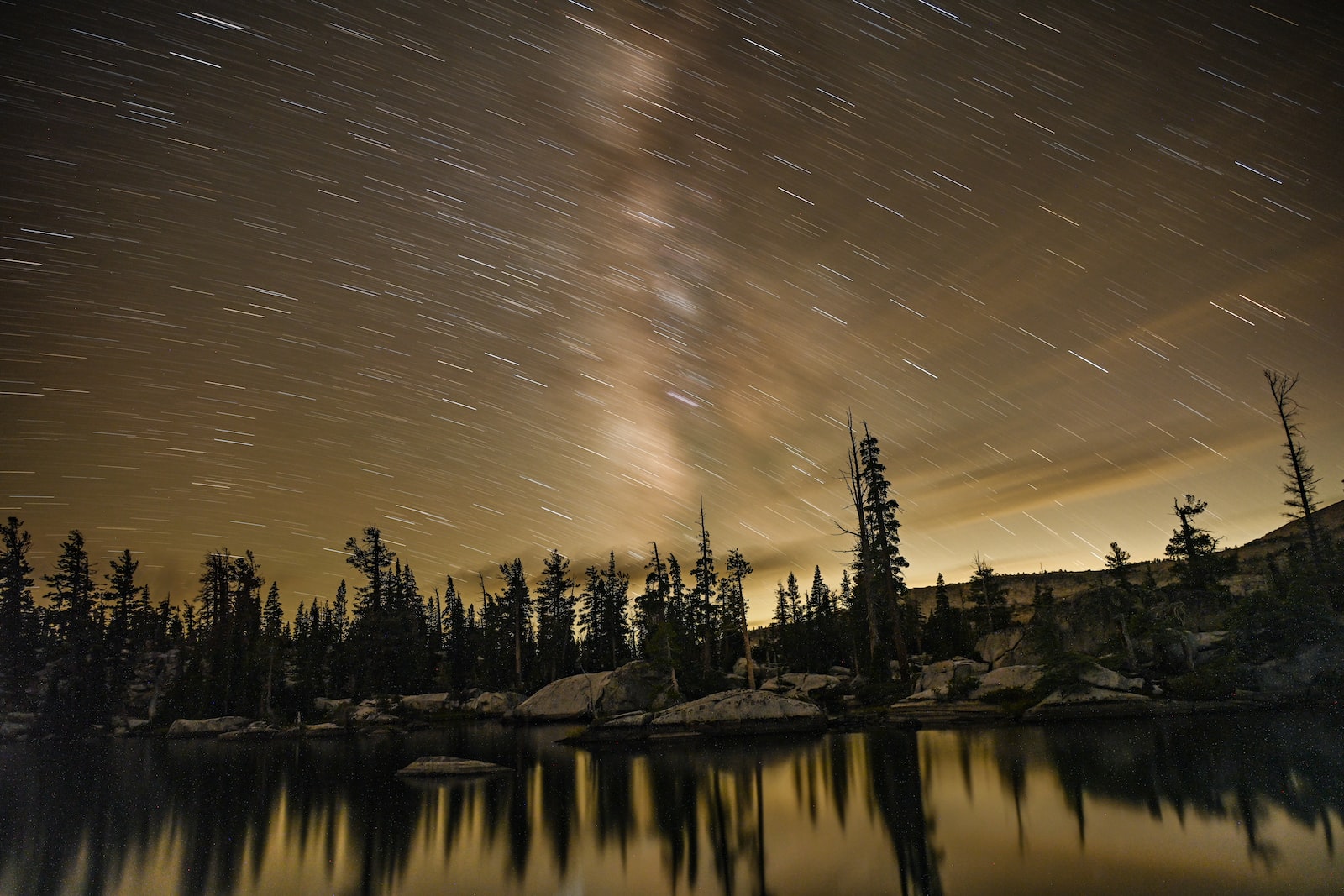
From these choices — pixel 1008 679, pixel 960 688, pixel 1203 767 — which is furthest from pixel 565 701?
pixel 1203 767

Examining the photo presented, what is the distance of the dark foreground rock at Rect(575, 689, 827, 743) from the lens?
3462cm

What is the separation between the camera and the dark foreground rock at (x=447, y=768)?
26297mm

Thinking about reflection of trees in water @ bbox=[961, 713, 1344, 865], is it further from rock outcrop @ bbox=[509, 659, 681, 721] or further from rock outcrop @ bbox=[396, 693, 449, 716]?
rock outcrop @ bbox=[396, 693, 449, 716]

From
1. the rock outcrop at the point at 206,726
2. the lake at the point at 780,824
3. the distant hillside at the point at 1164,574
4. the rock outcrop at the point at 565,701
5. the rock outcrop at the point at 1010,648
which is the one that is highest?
the distant hillside at the point at 1164,574

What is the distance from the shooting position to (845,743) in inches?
1121

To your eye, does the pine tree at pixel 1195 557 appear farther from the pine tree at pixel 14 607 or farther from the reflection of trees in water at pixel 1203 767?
the pine tree at pixel 14 607

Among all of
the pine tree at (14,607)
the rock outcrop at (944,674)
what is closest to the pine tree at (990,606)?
the rock outcrop at (944,674)

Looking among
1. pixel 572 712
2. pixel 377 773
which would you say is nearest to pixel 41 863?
pixel 377 773

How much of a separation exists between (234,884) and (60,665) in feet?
258

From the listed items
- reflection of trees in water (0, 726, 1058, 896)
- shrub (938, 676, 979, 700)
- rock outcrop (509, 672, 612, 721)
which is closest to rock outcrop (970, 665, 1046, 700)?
shrub (938, 676, 979, 700)

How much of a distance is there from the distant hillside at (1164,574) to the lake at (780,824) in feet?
165

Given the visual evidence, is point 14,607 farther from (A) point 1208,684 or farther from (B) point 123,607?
(A) point 1208,684

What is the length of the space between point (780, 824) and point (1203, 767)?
Answer: 11.4 m

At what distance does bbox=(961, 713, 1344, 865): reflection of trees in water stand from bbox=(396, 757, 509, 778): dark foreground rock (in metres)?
18.7
